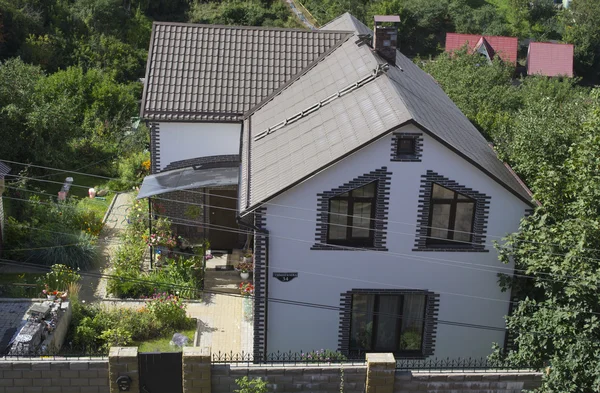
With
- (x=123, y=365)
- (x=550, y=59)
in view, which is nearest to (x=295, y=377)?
(x=123, y=365)

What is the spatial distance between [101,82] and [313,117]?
19.1 meters

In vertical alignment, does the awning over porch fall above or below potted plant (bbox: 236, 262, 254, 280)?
above

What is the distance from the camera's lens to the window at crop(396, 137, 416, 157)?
15.3 m

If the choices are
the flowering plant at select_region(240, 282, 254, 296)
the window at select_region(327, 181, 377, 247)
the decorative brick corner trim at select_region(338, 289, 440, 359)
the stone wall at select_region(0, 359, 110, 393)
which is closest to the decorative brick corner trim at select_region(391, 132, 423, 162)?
the window at select_region(327, 181, 377, 247)

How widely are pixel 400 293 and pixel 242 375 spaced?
4.59 m

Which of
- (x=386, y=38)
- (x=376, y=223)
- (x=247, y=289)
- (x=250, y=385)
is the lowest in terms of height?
(x=250, y=385)

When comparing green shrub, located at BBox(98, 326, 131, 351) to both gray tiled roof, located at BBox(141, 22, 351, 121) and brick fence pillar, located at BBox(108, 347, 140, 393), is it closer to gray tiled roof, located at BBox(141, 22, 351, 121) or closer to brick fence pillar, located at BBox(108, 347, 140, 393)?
brick fence pillar, located at BBox(108, 347, 140, 393)

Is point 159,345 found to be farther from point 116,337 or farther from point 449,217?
point 449,217

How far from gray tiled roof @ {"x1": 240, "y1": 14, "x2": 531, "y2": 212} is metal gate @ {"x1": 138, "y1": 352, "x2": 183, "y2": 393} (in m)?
3.63

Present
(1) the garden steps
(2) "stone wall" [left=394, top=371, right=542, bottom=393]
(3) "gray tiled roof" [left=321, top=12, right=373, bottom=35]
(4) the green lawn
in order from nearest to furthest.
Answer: (2) "stone wall" [left=394, top=371, right=542, bottom=393] → (4) the green lawn → (1) the garden steps → (3) "gray tiled roof" [left=321, top=12, right=373, bottom=35]

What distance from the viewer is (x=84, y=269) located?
68.6 feet

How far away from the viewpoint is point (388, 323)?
55.9ft

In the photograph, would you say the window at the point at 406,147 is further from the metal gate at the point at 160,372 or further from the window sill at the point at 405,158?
the metal gate at the point at 160,372

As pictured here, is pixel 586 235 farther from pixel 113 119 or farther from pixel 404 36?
Result: pixel 404 36
